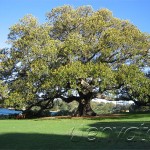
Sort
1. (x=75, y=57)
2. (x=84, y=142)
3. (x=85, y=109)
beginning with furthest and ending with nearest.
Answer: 1. (x=85, y=109)
2. (x=75, y=57)
3. (x=84, y=142)

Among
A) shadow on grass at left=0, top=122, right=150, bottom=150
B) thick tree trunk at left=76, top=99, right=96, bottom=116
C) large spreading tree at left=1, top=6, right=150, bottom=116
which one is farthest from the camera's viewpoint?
thick tree trunk at left=76, top=99, right=96, bottom=116

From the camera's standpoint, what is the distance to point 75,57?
106ft

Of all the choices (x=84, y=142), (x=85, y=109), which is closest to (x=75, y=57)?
(x=85, y=109)

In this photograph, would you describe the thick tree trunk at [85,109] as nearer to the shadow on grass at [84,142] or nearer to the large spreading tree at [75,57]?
the large spreading tree at [75,57]

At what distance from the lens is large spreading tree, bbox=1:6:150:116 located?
99.5 ft

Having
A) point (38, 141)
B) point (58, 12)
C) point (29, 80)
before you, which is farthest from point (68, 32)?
point (38, 141)

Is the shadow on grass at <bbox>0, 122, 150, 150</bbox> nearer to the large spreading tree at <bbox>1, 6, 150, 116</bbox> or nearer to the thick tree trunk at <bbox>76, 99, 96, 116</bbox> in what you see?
the large spreading tree at <bbox>1, 6, 150, 116</bbox>

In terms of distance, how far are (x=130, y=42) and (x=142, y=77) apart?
349cm

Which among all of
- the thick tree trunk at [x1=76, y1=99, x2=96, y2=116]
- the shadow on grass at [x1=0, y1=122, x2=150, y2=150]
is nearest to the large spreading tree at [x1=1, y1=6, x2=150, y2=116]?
the thick tree trunk at [x1=76, y1=99, x2=96, y2=116]

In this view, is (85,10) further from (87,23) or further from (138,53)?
(138,53)

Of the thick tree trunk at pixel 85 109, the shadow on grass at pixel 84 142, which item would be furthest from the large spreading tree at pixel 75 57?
the shadow on grass at pixel 84 142

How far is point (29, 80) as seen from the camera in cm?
3103

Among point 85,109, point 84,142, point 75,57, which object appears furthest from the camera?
point 85,109

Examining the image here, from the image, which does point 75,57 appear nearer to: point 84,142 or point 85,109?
point 85,109
